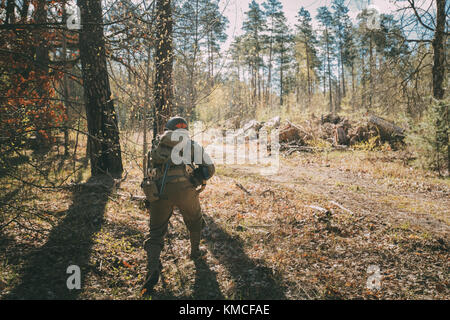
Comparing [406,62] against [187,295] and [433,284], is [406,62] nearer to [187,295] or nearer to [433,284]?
[433,284]

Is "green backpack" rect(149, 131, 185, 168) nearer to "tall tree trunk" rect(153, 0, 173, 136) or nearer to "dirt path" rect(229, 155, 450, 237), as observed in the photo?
"tall tree trunk" rect(153, 0, 173, 136)

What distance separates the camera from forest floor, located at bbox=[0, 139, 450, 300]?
3564mm

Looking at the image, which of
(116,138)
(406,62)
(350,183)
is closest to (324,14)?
(406,62)

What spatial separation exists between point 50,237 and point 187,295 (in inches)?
104

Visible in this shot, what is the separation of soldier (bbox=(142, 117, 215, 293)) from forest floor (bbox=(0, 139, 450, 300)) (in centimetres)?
66

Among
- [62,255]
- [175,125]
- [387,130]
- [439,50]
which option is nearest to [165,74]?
[175,125]

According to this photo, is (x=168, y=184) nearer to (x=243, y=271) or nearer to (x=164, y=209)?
(x=164, y=209)

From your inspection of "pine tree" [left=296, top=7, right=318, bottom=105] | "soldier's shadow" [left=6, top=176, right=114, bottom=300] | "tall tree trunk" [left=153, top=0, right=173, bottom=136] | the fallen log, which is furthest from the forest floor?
"pine tree" [left=296, top=7, right=318, bottom=105]

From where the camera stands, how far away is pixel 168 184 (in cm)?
384

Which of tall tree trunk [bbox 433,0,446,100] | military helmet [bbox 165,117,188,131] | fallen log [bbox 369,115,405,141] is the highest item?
tall tree trunk [bbox 433,0,446,100]

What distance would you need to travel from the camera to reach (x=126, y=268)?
4.03 metres

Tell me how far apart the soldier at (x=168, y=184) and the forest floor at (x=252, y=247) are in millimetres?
664

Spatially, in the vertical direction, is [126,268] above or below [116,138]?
below

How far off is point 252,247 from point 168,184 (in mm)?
2004
